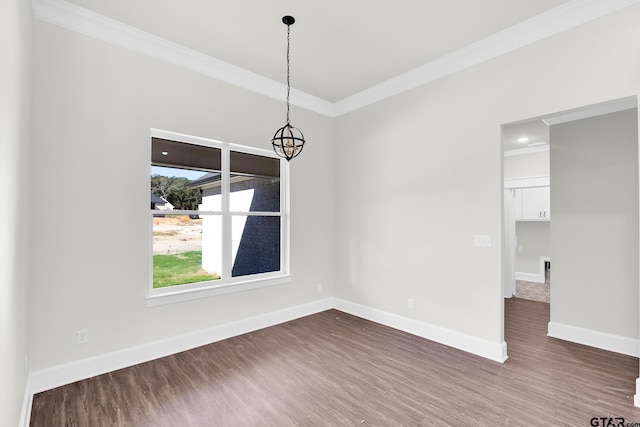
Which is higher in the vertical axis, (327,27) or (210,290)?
(327,27)

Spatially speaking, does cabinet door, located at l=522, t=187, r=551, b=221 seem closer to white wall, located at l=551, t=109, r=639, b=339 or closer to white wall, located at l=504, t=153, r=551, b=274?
white wall, located at l=504, t=153, r=551, b=274

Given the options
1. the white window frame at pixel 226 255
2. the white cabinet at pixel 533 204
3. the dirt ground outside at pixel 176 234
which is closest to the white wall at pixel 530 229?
the white cabinet at pixel 533 204

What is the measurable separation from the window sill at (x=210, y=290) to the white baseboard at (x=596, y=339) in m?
3.36

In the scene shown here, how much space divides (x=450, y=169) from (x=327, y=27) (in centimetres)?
199

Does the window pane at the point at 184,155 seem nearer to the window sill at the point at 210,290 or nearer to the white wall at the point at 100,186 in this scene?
the white wall at the point at 100,186

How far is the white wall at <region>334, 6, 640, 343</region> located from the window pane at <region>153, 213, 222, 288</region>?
1.96 m

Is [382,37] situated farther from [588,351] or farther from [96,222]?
[588,351]

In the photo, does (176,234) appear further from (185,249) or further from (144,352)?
(144,352)

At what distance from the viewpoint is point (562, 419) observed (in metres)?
2.17

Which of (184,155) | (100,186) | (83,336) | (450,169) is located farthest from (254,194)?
(450,169)

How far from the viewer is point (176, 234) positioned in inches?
135

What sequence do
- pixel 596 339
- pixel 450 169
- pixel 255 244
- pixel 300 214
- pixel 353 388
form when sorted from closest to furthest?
pixel 353 388
pixel 596 339
pixel 450 169
pixel 255 244
pixel 300 214

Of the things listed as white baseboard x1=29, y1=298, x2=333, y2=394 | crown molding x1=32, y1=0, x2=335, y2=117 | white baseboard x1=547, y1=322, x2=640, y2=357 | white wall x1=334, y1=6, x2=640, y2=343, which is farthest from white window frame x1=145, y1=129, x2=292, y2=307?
white baseboard x1=547, y1=322, x2=640, y2=357

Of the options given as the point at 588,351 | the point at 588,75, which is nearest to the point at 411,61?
the point at 588,75
